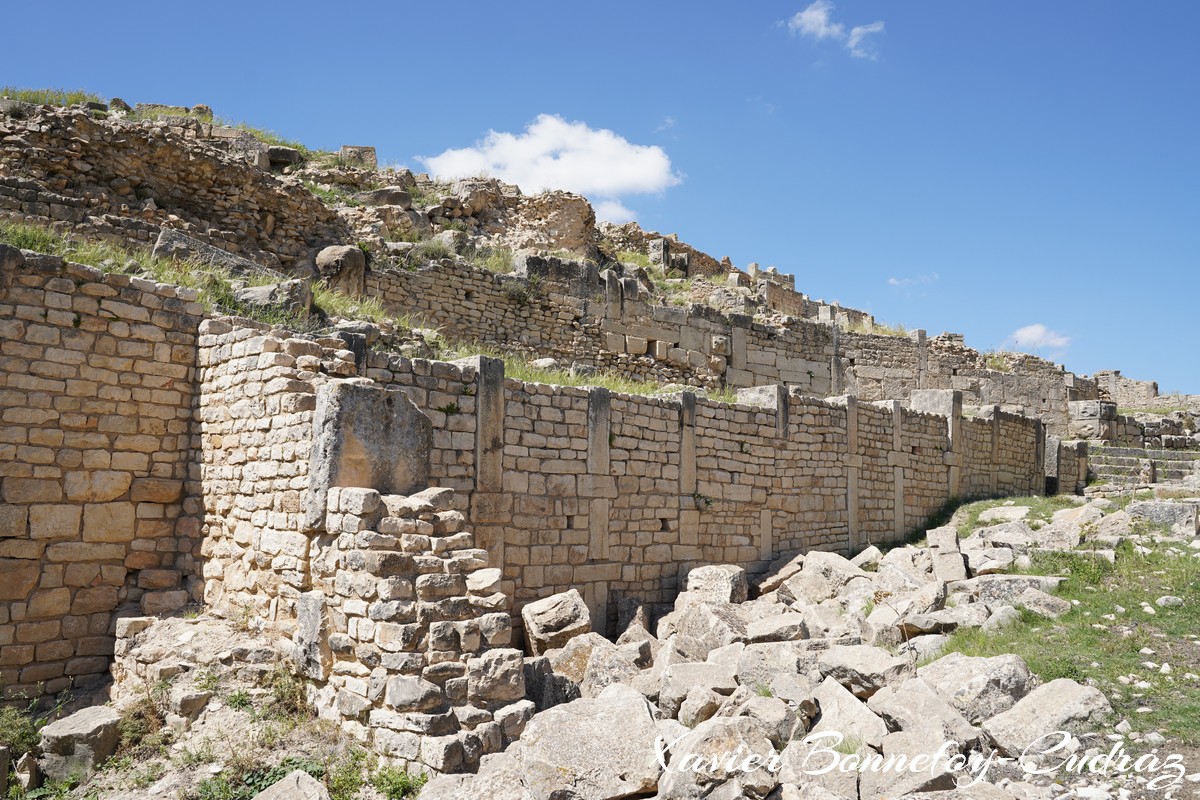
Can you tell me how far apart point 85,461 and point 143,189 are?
6.50 meters

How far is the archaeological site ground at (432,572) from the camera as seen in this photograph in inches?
213

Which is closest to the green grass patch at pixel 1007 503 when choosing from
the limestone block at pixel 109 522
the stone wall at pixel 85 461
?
the stone wall at pixel 85 461

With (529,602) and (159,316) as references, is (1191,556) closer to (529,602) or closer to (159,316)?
(529,602)

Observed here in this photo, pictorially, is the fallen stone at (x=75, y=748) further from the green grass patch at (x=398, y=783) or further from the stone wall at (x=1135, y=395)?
the stone wall at (x=1135, y=395)

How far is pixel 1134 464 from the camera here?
18.7m

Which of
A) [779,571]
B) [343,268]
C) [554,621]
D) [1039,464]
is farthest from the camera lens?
[1039,464]

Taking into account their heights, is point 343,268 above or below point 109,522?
above

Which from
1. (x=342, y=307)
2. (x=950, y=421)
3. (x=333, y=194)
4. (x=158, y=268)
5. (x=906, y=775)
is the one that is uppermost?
(x=333, y=194)

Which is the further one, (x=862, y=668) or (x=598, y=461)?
(x=598, y=461)

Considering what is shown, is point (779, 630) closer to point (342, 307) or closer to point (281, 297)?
point (281, 297)

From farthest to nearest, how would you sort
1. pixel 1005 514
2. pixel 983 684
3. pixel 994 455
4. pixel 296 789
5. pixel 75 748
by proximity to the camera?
pixel 994 455
pixel 1005 514
pixel 983 684
pixel 75 748
pixel 296 789

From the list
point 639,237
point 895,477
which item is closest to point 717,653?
point 895,477

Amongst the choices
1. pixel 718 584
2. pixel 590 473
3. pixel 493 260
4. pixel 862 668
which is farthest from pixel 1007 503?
pixel 493 260

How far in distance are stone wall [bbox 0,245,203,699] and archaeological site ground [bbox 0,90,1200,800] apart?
0.08 ft
